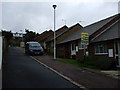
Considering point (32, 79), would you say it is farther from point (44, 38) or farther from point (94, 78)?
point (44, 38)

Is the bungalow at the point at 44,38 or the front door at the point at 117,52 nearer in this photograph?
the front door at the point at 117,52

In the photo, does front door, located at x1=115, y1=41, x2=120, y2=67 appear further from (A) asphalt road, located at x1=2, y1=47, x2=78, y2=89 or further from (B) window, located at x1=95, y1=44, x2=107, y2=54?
(A) asphalt road, located at x1=2, y1=47, x2=78, y2=89

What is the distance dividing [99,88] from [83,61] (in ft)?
34.7

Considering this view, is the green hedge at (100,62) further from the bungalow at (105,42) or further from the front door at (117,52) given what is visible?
the bungalow at (105,42)

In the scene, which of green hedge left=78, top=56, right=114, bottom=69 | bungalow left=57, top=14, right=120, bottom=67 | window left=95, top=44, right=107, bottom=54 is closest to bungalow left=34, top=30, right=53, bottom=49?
bungalow left=57, top=14, right=120, bottom=67

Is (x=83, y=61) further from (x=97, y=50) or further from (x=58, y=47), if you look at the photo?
(x=58, y=47)

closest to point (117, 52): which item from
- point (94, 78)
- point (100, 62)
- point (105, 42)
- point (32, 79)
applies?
point (105, 42)

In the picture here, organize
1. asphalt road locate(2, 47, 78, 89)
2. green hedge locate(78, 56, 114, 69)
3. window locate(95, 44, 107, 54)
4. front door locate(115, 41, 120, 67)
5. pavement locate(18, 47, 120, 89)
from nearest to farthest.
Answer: asphalt road locate(2, 47, 78, 89) < pavement locate(18, 47, 120, 89) < green hedge locate(78, 56, 114, 69) < front door locate(115, 41, 120, 67) < window locate(95, 44, 107, 54)

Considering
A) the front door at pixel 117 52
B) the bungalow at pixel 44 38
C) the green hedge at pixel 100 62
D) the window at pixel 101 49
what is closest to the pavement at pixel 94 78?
the green hedge at pixel 100 62

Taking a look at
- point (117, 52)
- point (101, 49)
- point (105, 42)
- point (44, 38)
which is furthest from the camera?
point (44, 38)

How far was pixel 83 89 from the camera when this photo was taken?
8.65 m

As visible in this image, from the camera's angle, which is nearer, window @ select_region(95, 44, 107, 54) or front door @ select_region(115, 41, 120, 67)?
front door @ select_region(115, 41, 120, 67)

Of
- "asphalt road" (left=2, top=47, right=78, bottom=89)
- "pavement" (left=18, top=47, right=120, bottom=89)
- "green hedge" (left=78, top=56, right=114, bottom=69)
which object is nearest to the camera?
"asphalt road" (left=2, top=47, right=78, bottom=89)

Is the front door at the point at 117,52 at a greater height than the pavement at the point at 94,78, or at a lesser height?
greater
